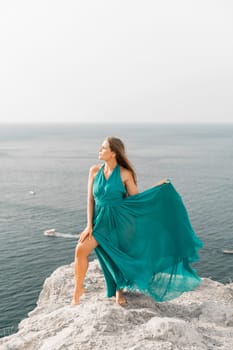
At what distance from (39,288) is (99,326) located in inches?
1136

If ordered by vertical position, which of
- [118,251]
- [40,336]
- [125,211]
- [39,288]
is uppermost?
[125,211]

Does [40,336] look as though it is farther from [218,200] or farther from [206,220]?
[218,200]

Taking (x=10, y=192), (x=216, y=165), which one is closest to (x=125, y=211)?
(x=10, y=192)

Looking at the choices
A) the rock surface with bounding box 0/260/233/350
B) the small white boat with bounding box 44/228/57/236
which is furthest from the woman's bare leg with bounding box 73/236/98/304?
the small white boat with bounding box 44/228/57/236

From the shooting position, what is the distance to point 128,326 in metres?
8.09

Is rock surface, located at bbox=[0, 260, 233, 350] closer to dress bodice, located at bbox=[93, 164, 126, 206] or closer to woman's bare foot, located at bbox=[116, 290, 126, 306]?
woman's bare foot, located at bbox=[116, 290, 126, 306]

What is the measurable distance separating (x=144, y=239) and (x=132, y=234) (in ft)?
0.99

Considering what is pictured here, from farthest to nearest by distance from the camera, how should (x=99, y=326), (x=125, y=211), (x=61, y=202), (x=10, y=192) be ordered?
1. (x=10, y=192)
2. (x=61, y=202)
3. (x=125, y=211)
4. (x=99, y=326)

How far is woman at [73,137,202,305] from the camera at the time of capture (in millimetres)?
9367

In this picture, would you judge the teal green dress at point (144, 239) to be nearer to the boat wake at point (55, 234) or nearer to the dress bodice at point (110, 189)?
the dress bodice at point (110, 189)

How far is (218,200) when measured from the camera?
217 feet

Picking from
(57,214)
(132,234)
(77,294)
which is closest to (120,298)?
(77,294)

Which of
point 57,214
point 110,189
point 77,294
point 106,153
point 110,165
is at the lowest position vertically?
point 57,214

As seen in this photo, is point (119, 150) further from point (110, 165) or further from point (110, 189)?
point (110, 189)
